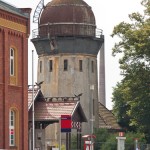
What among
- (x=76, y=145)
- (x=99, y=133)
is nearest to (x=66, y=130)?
(x=76, y=145)

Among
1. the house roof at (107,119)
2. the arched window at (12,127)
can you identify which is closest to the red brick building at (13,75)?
the arched window at (12,127)

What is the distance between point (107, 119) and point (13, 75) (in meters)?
59.8

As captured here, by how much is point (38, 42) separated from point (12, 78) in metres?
53.6

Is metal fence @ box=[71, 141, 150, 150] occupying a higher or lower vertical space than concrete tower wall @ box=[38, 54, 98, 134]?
lower

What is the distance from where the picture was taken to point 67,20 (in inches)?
4350

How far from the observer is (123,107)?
112438mm

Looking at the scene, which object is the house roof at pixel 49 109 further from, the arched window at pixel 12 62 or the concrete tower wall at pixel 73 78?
the concrete tower wall at pixel 73 78

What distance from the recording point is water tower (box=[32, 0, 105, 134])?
360 ft

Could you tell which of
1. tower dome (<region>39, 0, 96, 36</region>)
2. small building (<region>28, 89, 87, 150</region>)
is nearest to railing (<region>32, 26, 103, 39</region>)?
tower dome (<region>39, 0, 96, 36</region>)

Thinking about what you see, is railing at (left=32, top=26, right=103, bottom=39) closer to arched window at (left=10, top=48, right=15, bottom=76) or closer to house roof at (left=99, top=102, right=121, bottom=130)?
house roof at (left=99, top=102, right=121, bottom=130)

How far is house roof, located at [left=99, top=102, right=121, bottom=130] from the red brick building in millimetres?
Result: 54916

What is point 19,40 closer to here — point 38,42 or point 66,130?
point 66,130

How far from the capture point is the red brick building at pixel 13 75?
5647cm

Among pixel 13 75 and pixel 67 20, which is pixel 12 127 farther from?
pixel 67 20
